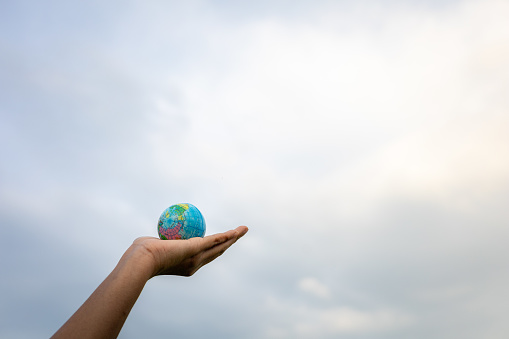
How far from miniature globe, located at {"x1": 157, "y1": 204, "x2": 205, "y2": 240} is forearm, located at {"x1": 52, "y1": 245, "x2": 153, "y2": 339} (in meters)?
5.93

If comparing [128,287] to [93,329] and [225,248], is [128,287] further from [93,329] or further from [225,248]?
[225,248]

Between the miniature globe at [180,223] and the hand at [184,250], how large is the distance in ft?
10.1

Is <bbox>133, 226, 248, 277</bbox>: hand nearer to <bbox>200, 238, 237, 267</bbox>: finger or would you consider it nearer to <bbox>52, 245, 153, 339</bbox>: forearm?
<bbox>200, 238, 237, 267</bbox>: finger

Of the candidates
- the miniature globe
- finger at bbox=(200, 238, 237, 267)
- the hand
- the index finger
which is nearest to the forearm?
the hand

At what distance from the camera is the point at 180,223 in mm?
8961

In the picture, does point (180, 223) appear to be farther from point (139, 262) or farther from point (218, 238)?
point (139, 262)

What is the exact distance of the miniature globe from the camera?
8.92 meters

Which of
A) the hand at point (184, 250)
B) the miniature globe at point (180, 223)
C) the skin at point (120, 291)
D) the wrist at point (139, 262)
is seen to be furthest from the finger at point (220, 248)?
the miniature globe at point (180, 223)

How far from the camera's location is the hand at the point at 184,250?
136 inches

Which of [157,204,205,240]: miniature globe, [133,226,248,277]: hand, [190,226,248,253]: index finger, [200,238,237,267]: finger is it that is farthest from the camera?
[157,204,205,240]: miniature globe

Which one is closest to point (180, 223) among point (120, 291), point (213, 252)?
point (213, 252)

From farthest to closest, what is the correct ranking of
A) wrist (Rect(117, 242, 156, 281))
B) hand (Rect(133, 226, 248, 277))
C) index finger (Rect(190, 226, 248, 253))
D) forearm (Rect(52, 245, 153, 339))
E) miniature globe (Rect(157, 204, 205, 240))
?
miniature globe (Rect(157, 204, 205, 240)) < index finger (Rect(190, 226, 248, 253)) < hand (Rect(133, 226, 248, 277)) < wrist (Rect(117, 242, 156, 281)) < forearm (Rect(52, 245, 153, 339))

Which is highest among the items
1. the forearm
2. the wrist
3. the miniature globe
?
the miniature globe

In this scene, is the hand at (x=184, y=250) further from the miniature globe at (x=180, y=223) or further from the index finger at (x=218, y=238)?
the miniature globe at (x=180, y=223)
